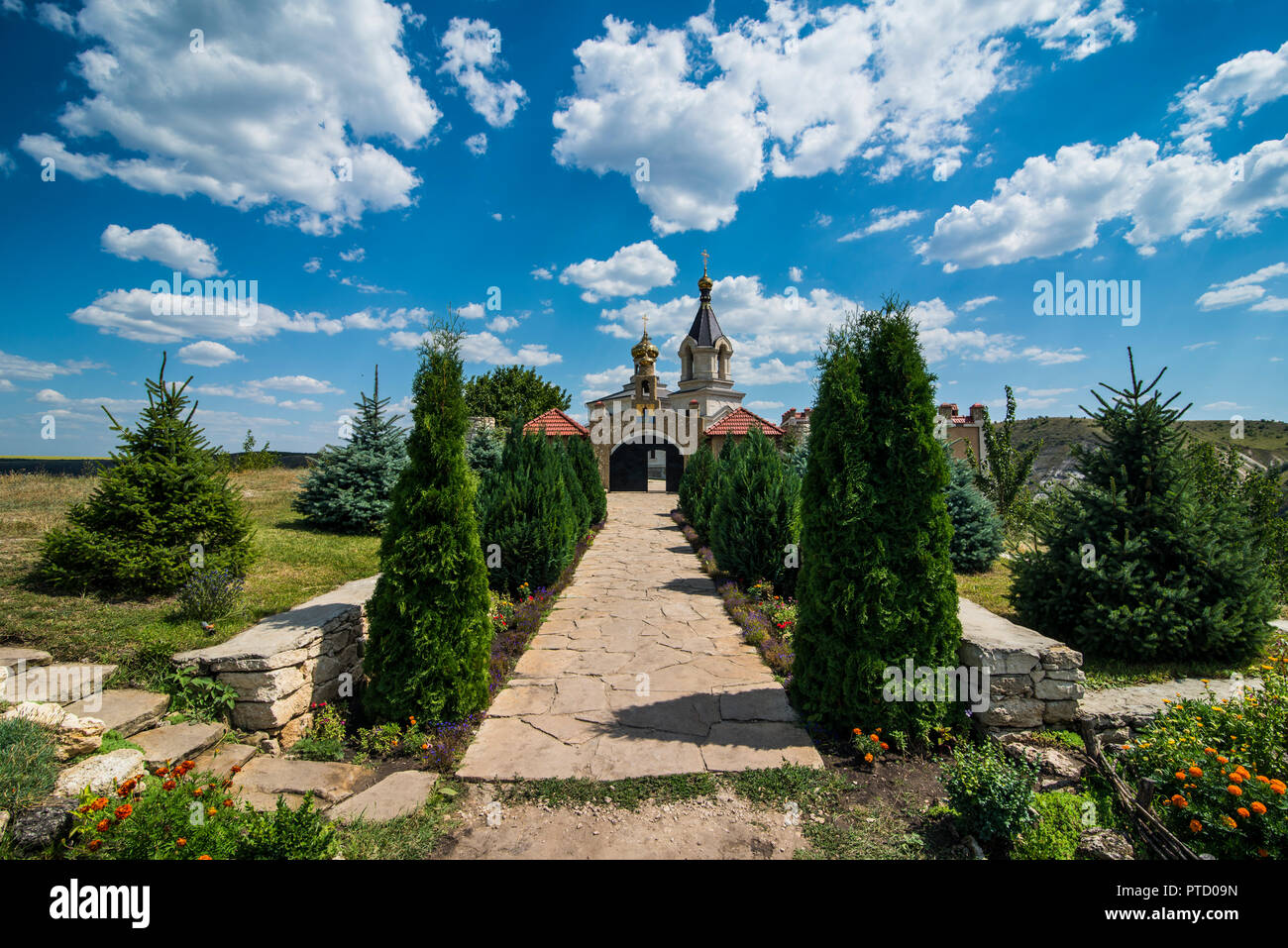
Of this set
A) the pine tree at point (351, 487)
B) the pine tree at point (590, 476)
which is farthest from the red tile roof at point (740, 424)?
the pine tree at point (351, 487)

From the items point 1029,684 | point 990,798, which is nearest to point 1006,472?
point 1029,684

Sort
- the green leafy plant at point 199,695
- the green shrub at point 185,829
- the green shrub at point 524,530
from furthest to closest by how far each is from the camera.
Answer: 1. the green shrub at point 524,530
2. the green leafy plant at point 199,695
3. the green shrub at point 185,829

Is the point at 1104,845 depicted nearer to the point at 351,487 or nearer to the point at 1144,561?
the point at 1144,561

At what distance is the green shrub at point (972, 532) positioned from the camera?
918 centimetres

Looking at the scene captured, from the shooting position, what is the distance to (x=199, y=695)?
407 cm

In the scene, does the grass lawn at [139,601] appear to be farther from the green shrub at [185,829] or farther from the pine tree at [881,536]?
the pine tree at [881,536]

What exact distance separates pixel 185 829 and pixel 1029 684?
17.7 ft

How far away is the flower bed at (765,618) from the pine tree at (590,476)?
256 inches

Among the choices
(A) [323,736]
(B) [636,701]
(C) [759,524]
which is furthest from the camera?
(C) [759,524]

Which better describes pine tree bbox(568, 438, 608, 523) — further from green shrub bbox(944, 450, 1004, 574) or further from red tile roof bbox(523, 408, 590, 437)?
green shrub bbox(944, 450, 1004, 574)

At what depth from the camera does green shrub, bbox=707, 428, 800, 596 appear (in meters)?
8.54

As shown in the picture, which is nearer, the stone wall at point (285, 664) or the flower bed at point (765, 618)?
the stone wall at point (285, 664)

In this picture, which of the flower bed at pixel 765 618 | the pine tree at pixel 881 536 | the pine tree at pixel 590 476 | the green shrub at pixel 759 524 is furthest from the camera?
the pine tree at pixel 590 476
